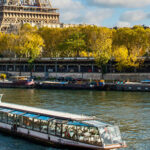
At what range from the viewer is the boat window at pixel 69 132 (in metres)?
41.7

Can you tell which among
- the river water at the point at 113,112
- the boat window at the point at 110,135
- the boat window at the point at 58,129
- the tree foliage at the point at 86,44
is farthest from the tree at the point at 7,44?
the boat window at the point at 110,135

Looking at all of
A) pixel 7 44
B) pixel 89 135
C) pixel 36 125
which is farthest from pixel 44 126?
pixel 7 44

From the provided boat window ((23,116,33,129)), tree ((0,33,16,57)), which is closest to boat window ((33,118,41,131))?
boat window ((23,116,33,129))

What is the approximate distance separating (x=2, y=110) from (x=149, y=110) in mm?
22164

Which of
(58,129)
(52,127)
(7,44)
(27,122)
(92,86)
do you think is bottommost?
(58,129)

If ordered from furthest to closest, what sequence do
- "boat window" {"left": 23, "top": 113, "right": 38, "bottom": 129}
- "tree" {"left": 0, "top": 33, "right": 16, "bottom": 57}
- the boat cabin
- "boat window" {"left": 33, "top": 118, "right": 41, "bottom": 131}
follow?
"tree" {"left": 0, "top": 33, "right": 16, "bottom": 57} → "boat window" {"left": 23, "top": 113, "right": 38, "bottom": 129} → "boat window" {"left": 33, "top": 118, "right": 41, "bottom": 131} → the boat cabin

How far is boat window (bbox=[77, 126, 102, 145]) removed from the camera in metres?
40.1

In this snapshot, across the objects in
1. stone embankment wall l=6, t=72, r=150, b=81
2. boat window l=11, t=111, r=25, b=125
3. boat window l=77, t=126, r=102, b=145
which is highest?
stone embankment wall l=6, t=72, r=150, b=81

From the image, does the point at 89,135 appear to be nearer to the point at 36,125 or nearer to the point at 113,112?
the point at 36,125

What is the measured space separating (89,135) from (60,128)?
354 centimetres

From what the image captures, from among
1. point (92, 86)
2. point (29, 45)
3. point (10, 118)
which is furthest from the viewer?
point (29, 45)

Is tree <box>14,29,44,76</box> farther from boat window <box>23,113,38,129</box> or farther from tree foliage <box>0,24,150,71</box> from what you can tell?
boat window <box>23,113,38,129</box>

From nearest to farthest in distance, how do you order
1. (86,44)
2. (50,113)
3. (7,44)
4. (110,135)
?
1. (110,135)
2. (50,113)
3. (86,44)
4. (7,44)

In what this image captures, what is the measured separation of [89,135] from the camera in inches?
1599
